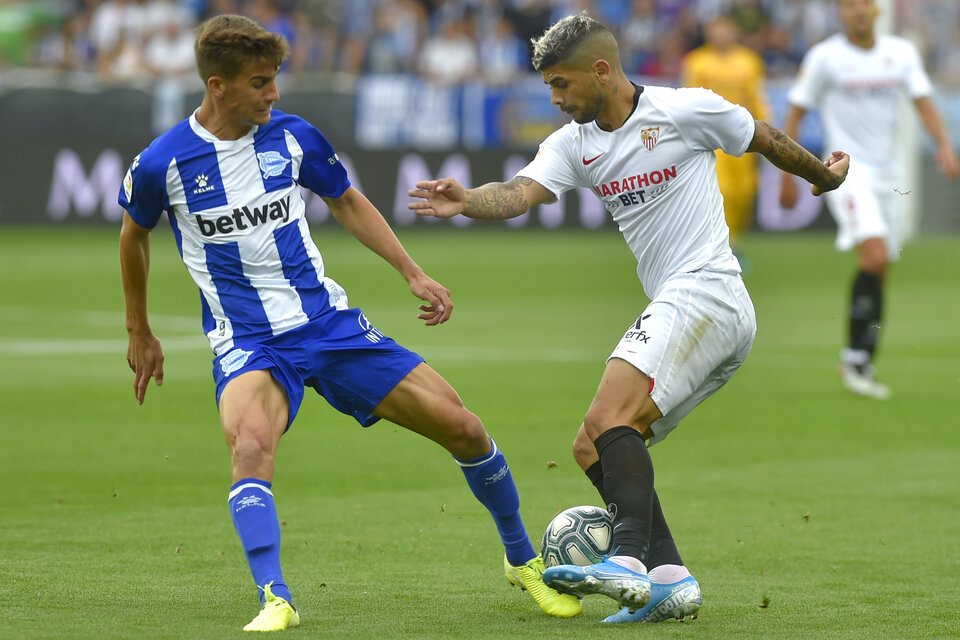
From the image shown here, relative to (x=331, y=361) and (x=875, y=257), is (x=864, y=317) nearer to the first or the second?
(x=875, y=257)

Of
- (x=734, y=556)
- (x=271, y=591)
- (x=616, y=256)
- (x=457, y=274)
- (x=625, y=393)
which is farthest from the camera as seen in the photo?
(x=616, y=256)

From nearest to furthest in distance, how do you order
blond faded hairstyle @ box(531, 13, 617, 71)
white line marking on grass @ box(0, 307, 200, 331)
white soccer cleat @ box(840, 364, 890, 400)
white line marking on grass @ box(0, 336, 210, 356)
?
1. blond faded hairstyle @ box(531, 13, 617, 71)
2. white soccer cleat @ box(840, 364, 890, 400)
3. white line marking on grass @ box(0, 336, 210, 356)
4. white line marking on grass @ box(0, 307, 200, 331)

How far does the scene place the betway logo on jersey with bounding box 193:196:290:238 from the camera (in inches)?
221

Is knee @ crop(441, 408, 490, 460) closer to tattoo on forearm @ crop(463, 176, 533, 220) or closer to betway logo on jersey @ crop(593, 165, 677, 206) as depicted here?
tattoo on forearm @ crop(463, 176, 533, 220)

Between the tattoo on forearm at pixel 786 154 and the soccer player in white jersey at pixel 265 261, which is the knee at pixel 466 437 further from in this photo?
the tattoo on forearm at pixel 786 154

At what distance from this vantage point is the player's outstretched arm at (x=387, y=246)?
5.73 m

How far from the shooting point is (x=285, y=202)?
570 cm

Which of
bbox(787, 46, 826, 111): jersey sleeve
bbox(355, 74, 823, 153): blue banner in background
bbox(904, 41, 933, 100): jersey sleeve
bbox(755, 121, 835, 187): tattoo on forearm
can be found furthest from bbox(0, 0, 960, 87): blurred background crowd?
bbox(755, 121, 835, 187): tattoo on forearm

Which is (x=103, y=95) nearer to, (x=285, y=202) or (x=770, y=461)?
(x=770, y=461)

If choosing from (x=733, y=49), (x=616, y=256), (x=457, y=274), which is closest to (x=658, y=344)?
(x=733, y=49)

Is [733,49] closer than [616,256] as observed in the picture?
Yes

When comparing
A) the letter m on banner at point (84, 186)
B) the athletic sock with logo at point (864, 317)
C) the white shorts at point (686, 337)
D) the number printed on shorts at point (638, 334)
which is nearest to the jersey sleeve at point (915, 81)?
the athletic sock with logo at point (864, 317)

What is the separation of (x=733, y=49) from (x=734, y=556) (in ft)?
35.9

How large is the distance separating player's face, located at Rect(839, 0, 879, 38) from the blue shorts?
674 centimetres
